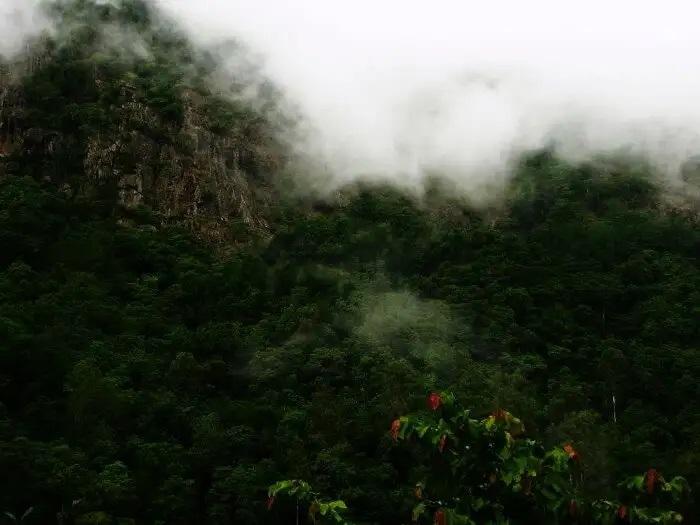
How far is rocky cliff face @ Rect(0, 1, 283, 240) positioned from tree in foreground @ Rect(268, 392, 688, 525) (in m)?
39.6

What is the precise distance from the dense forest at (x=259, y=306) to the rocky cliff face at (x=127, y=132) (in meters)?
0.16

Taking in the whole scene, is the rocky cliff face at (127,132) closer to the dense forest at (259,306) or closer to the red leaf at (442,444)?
the dense forest at (259,306)

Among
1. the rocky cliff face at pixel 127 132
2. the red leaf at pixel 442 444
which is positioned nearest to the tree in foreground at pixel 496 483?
the red leaf at pixel 442 444

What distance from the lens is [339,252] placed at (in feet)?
142

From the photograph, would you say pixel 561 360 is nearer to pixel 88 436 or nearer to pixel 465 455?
pixel 88 436

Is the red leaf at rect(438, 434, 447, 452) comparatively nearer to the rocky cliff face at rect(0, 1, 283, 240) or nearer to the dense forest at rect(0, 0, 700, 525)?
the dense forest at rect(0, 0, 700, 525)

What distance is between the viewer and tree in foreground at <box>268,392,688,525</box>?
162 inches

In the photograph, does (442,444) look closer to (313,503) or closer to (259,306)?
(313,503)

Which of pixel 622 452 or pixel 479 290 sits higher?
pixel 479 290

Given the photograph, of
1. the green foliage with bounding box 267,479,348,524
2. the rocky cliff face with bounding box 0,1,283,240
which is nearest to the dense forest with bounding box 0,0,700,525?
the rocky cliff face with bounding box 0,1,283,240

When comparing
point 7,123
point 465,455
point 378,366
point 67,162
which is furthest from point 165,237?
point 465,455

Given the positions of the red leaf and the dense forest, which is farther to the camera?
the dense forest

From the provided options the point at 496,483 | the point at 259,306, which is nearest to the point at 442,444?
the point at 496,483

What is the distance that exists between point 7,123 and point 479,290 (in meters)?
27.8
